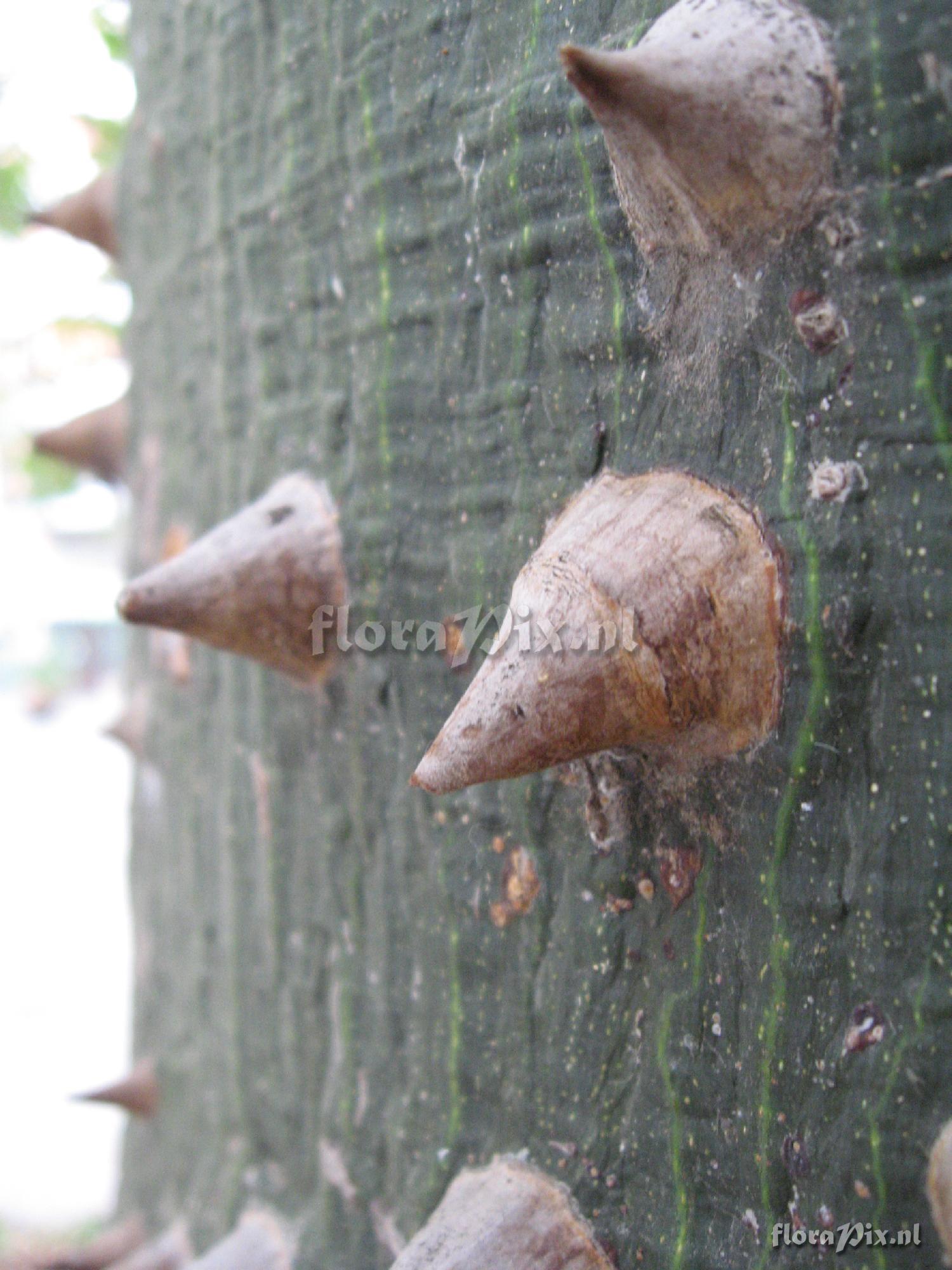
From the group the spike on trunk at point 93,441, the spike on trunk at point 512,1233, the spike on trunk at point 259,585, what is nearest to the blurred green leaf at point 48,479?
the spike on trunk at point 93,441

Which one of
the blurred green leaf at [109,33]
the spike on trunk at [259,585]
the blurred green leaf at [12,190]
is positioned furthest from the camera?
the blurred green leaf at [12,190]

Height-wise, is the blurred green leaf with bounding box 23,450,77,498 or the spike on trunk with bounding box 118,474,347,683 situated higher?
the blurred green leaf with bounding box 23,450,77,498

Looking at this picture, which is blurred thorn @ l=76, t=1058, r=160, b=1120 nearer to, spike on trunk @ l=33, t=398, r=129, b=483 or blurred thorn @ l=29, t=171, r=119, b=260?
spike on trunk @ l=33, t=398, r=129, b=483

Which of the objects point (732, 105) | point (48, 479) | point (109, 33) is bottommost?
point (732, 105)

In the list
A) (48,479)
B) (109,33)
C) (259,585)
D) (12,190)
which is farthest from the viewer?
(48,479)

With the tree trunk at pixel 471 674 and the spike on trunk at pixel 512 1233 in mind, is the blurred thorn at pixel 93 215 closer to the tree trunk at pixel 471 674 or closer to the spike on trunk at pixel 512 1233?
the tree trunk at pixel 471 674

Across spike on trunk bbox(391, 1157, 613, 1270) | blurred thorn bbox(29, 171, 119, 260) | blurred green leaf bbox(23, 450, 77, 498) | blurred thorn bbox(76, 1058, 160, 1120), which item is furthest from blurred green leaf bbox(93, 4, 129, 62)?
spike on trunk bbox(391, 1157, 613, 1270)

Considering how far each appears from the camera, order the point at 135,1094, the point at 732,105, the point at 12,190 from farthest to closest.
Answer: the point at 12,190
the point at 135,1094
the point at 732,105

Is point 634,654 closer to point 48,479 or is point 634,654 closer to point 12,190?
point 12,190

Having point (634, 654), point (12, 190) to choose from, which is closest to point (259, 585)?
point (634, 654)
